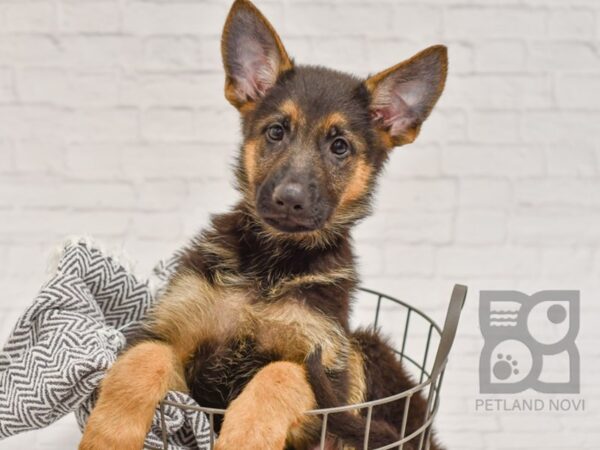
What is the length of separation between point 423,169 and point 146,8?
57.4 inches

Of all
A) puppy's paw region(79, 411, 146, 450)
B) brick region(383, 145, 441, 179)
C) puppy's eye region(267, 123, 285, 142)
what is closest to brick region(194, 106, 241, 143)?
brick region(383, 145, 441, 179)

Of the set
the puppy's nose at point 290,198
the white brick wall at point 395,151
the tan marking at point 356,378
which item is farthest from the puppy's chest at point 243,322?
the white brick wall at point 395,151

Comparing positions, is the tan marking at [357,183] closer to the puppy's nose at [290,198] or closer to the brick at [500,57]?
the puppy's nose at [290,198]

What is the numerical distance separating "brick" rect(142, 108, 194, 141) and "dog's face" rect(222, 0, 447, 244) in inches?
46.2

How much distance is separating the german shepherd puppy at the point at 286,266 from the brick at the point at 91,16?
1.33 meters

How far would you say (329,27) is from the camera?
371 cm

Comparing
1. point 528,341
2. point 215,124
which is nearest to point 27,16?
point 215,124

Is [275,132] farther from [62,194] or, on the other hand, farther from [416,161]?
[62,194]

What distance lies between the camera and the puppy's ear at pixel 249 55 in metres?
2.47

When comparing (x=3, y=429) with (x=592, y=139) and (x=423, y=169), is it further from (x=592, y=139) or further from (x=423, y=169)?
(x=592, y=139)

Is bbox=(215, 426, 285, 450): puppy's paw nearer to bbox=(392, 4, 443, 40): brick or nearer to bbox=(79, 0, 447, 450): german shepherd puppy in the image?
bbox=(79, 0, 447, 450): german shepherd puppy

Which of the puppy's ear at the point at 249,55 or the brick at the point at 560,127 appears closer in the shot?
the puppy's ear at the point at 249,55

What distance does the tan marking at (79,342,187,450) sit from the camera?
201cm

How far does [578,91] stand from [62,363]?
2.71 m
